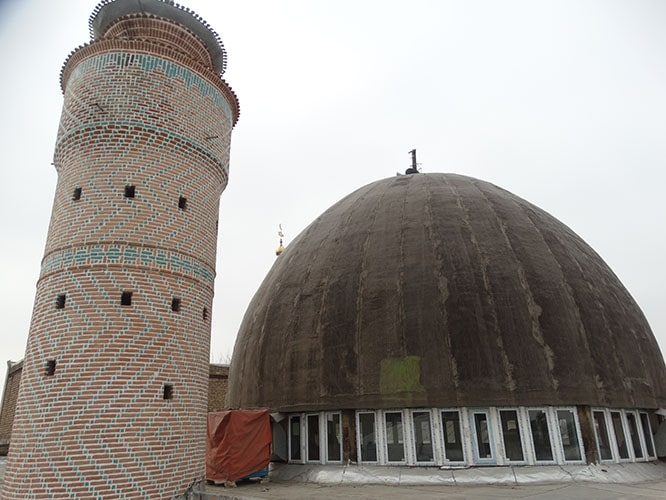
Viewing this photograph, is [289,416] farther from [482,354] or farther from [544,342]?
[544,342]

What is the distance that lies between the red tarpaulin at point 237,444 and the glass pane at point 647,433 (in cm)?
1188

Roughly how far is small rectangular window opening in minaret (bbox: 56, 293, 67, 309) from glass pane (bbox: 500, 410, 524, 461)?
37.5 feet

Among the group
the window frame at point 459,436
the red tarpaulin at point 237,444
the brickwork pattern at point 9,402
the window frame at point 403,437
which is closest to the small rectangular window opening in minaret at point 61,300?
the red tarpaulin at point 237,444

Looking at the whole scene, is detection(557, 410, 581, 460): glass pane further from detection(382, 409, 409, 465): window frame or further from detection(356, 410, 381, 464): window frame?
detection(356, 410, 381, 464): window frame

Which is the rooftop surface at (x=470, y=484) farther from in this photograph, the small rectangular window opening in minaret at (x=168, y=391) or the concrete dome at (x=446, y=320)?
the small rectangular window opening in minaret at (x=168, y=391)

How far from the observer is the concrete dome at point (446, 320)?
507 inches

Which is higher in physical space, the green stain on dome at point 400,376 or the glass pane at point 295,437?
the green stain on dome at point 400,376

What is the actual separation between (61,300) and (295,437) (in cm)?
830

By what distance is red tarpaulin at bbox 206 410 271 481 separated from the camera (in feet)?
43.4

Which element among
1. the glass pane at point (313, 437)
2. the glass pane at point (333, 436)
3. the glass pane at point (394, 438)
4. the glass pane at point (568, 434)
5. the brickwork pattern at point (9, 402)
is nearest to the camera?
the glass pane at point (568, 434)

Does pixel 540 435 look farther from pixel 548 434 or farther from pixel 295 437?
pixel 295 437

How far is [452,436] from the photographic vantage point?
12.6 m

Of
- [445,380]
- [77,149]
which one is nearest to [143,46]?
[77,149]

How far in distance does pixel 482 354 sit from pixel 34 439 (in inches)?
430
